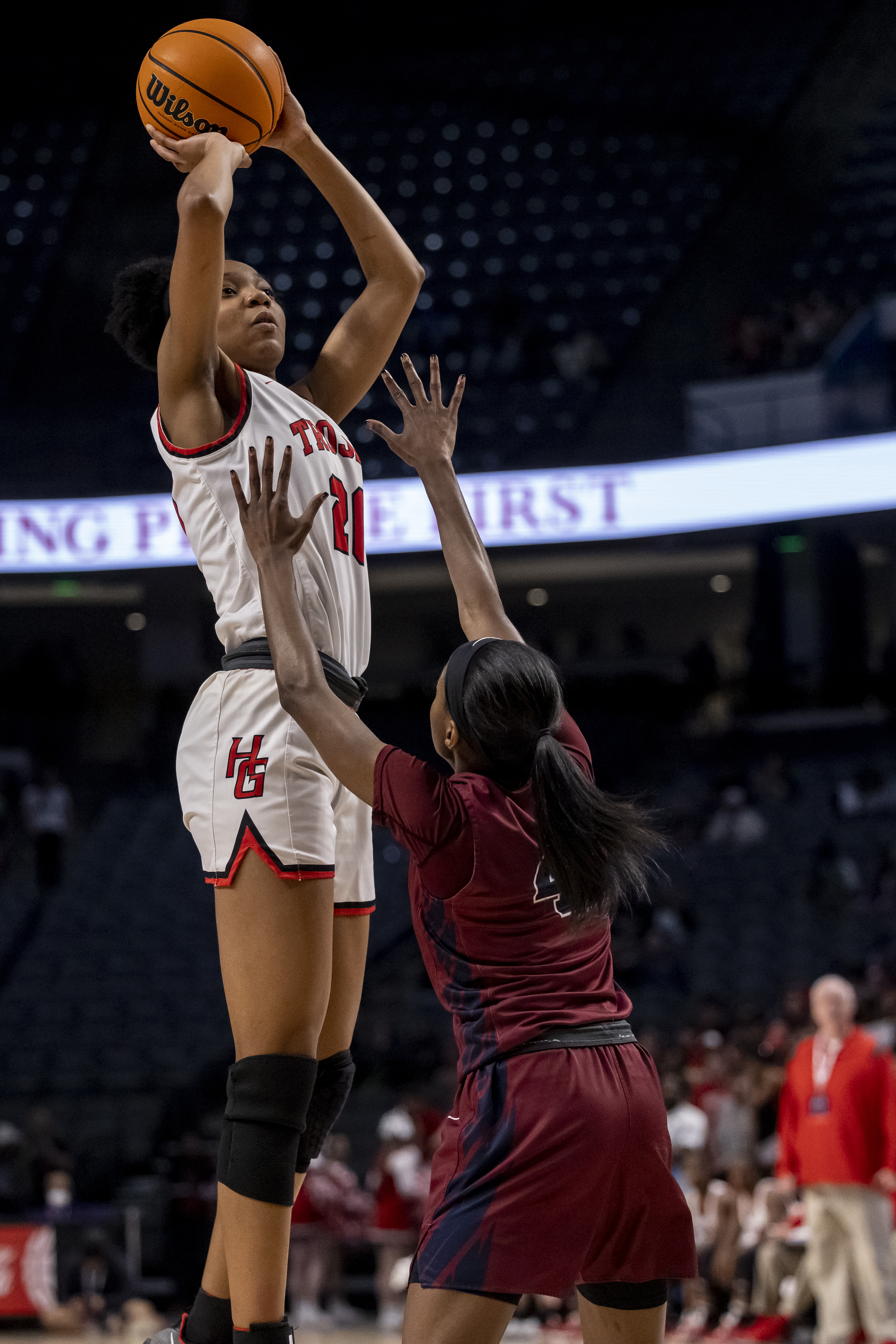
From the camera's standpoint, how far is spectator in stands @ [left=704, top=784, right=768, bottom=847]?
14195 mm

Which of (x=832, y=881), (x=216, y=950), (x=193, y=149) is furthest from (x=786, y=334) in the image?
(x=193, y=149)

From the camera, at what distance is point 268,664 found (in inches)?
106

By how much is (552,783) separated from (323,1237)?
766 cm

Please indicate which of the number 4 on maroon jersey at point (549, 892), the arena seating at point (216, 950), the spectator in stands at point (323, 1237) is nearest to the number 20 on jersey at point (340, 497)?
the number 4 on maroon jersey at point (549, 892)

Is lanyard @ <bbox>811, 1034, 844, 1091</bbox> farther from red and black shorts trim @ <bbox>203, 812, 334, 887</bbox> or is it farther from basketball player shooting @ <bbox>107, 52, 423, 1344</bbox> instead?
red and black shorts trim @ <bbox>203, 812, 334, 887</bbox>

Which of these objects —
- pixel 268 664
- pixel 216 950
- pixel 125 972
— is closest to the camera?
pixel 268 664

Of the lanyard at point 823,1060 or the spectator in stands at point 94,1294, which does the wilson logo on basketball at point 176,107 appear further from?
the spectator in stands at point 94,1294

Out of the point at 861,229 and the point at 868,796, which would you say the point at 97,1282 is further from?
the point at 861,229

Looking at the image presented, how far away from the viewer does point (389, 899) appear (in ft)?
46.0

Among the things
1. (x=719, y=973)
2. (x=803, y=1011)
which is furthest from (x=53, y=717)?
(x=803, y=1011)

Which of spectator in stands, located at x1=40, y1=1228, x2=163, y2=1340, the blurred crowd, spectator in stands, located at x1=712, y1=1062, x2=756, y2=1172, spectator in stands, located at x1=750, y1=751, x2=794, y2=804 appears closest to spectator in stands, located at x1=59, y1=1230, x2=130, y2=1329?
spectator in stands, located at x1=40, y1=1228, x2=163, y2=1340

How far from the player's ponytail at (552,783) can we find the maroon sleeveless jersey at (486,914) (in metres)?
0.04

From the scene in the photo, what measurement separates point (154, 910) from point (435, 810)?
12423 millimetres

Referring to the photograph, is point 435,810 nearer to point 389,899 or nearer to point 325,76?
point 389,899
